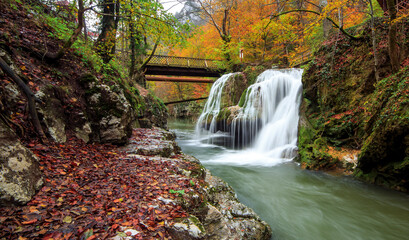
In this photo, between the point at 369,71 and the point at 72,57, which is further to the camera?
the point at 369,71

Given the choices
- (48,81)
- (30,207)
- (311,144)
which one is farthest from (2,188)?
(311,144)

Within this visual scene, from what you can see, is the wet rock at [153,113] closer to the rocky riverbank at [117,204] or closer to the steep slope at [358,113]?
Result: the rocky riverbank at [117,204]

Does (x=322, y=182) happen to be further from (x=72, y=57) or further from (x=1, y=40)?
(x=1, y=40)

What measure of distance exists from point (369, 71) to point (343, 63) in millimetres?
1028

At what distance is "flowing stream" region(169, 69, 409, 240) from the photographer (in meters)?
3.78

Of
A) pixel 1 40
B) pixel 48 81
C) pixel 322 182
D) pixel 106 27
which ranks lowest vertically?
pixel 322 182

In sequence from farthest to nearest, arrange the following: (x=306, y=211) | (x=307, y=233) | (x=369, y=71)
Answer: (x=369, y=71)
(x=306, y=211)
(x=307, y=233)

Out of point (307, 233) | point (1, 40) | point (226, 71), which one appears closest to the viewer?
point (1, 40)

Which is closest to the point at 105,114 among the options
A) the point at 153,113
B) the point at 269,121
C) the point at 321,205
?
the point at 321,205

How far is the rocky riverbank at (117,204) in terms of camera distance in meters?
1.66

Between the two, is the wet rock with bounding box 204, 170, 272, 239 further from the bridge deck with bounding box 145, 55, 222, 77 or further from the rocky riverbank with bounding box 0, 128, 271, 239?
the bridge deck with bounding box 145, 55, 222, 77

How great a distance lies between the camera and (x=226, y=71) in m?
17.7

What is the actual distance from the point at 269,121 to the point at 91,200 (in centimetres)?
908

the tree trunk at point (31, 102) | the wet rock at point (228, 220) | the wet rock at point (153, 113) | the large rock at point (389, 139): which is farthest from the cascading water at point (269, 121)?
the tree trunk at point (31, 102)
